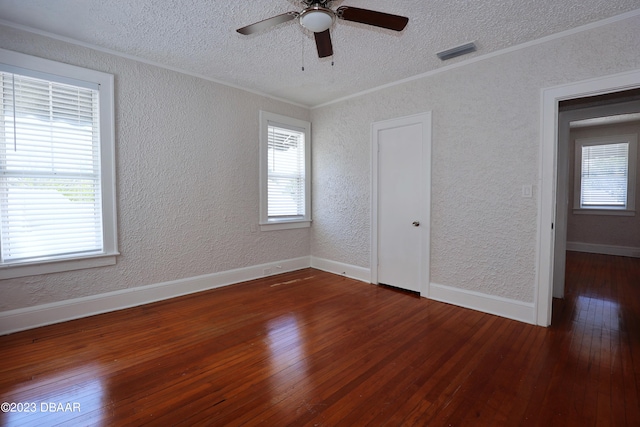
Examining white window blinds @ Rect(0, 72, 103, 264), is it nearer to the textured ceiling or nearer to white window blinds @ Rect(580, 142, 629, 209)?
the textured ceiling

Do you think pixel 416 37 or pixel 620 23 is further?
pixel 416 37

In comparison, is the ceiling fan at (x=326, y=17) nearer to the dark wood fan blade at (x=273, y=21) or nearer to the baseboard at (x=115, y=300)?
the dark wood fan blade at (x=273, y=21)

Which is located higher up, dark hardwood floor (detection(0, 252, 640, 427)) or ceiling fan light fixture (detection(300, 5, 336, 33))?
ceiling fan light fixture (detection(300, 5, 336, 33))

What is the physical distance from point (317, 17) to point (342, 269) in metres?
3.45

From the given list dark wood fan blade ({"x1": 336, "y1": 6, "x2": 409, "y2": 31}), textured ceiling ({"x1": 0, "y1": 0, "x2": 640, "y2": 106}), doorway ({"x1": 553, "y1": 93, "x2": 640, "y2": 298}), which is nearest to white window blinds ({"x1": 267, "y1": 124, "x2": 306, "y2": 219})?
textured ceiling ({"x1": 0, "y1": 0, "x2": 640, "y2": 106})

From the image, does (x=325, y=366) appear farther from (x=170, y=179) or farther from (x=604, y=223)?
(x=604, y=223)

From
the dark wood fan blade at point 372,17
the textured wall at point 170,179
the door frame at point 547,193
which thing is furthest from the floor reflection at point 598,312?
the textured wall at point 170,179

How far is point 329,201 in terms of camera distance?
15.5 ft

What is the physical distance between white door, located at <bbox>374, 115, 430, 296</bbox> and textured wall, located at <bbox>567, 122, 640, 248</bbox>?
509 cm

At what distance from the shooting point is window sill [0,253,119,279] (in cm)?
258

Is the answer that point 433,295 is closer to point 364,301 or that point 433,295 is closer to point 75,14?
point 364,301

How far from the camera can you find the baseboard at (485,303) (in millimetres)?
2869

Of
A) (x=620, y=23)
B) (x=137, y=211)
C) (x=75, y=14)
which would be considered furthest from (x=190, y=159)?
(x=620, y=23)

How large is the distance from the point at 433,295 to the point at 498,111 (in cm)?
213
